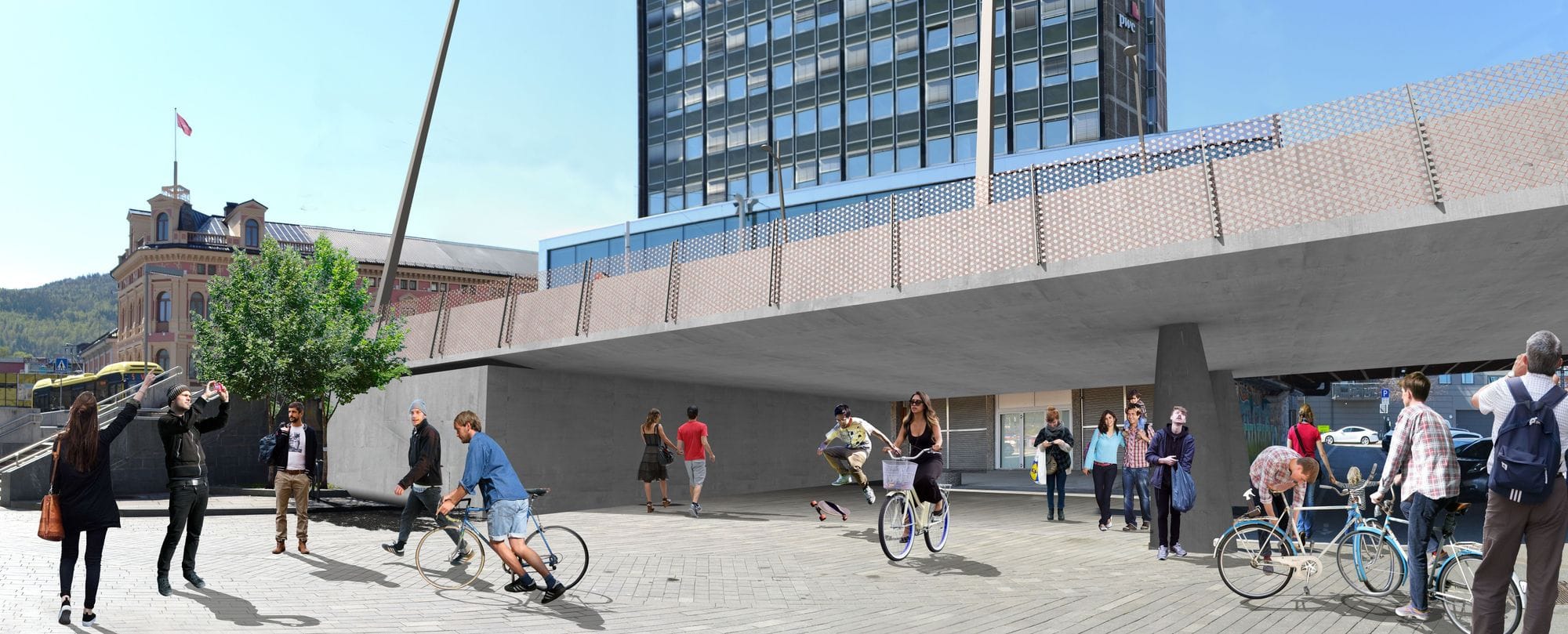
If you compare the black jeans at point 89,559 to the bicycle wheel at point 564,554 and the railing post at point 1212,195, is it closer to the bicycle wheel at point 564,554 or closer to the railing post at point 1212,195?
the bicycle wheel at point 564,554

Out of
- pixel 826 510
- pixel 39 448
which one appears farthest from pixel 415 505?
pixel 39 448

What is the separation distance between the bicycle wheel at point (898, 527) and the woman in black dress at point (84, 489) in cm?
653

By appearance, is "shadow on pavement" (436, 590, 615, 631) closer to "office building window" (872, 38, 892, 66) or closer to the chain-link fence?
the chain-link fence

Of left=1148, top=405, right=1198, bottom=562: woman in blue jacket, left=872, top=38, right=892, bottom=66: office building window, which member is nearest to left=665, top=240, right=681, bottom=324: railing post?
left=1148, top=405, right=1198, bottom=562: woman in blue jacket

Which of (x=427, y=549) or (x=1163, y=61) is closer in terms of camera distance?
(x=427, y=549)

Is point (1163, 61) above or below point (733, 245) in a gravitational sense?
above

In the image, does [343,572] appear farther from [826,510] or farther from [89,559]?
[826,510]

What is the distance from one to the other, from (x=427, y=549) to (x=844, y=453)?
4840 millimetres

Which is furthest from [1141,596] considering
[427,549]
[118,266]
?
[118,266]

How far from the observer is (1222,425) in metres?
21.1

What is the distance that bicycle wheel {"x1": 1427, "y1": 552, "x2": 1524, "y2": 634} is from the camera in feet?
20.9

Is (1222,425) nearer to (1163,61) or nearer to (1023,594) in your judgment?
(1023,594)

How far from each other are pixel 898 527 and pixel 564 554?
3.41 m

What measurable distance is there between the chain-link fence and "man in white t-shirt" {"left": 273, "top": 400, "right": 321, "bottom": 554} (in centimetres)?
578
